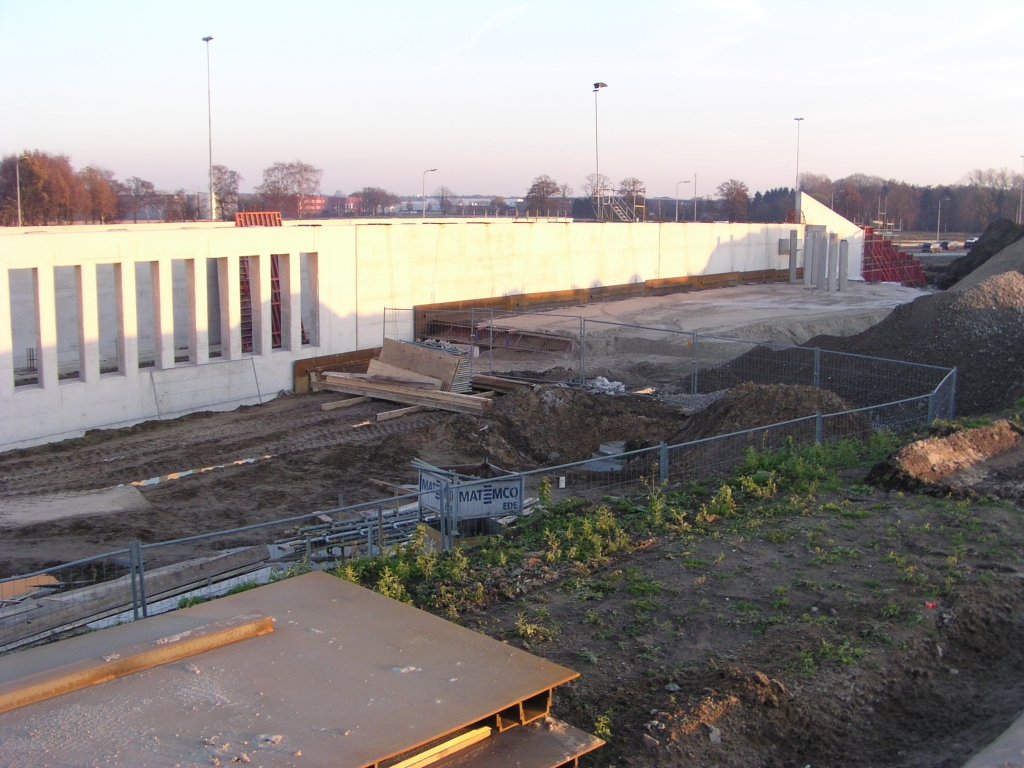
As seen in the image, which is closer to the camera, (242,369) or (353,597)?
(353,597)

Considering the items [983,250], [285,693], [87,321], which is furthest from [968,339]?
[983,250]

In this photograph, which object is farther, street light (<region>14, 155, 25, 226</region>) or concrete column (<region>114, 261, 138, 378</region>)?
street light (<region>14, 155, 25, 226</region>)

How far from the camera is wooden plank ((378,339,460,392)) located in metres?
21.9

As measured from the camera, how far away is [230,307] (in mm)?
21984

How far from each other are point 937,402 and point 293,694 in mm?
14869

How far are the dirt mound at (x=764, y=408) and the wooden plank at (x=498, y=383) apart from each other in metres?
6.69

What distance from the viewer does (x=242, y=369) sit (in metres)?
22.3

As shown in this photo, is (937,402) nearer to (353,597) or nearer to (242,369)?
(353,597)

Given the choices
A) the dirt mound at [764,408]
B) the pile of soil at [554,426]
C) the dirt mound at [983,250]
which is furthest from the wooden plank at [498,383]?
the dirt mound at [983,250]

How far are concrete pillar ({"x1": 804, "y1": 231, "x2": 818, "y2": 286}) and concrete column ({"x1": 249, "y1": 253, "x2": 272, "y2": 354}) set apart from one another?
33.0 m

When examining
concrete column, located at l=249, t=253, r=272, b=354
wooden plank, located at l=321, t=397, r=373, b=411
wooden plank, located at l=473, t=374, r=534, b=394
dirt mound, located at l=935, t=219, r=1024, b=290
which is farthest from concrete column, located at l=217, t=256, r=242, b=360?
dirt mound, located at l=935, t=219, r=1024, b=290

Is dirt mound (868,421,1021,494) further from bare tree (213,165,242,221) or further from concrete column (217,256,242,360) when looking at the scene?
bare tree (213,165,242,221)

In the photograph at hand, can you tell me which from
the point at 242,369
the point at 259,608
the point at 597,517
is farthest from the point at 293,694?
the point at 242,369

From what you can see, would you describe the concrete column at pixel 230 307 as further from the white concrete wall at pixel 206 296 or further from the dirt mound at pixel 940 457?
the dirt mound at pixel 940 457
